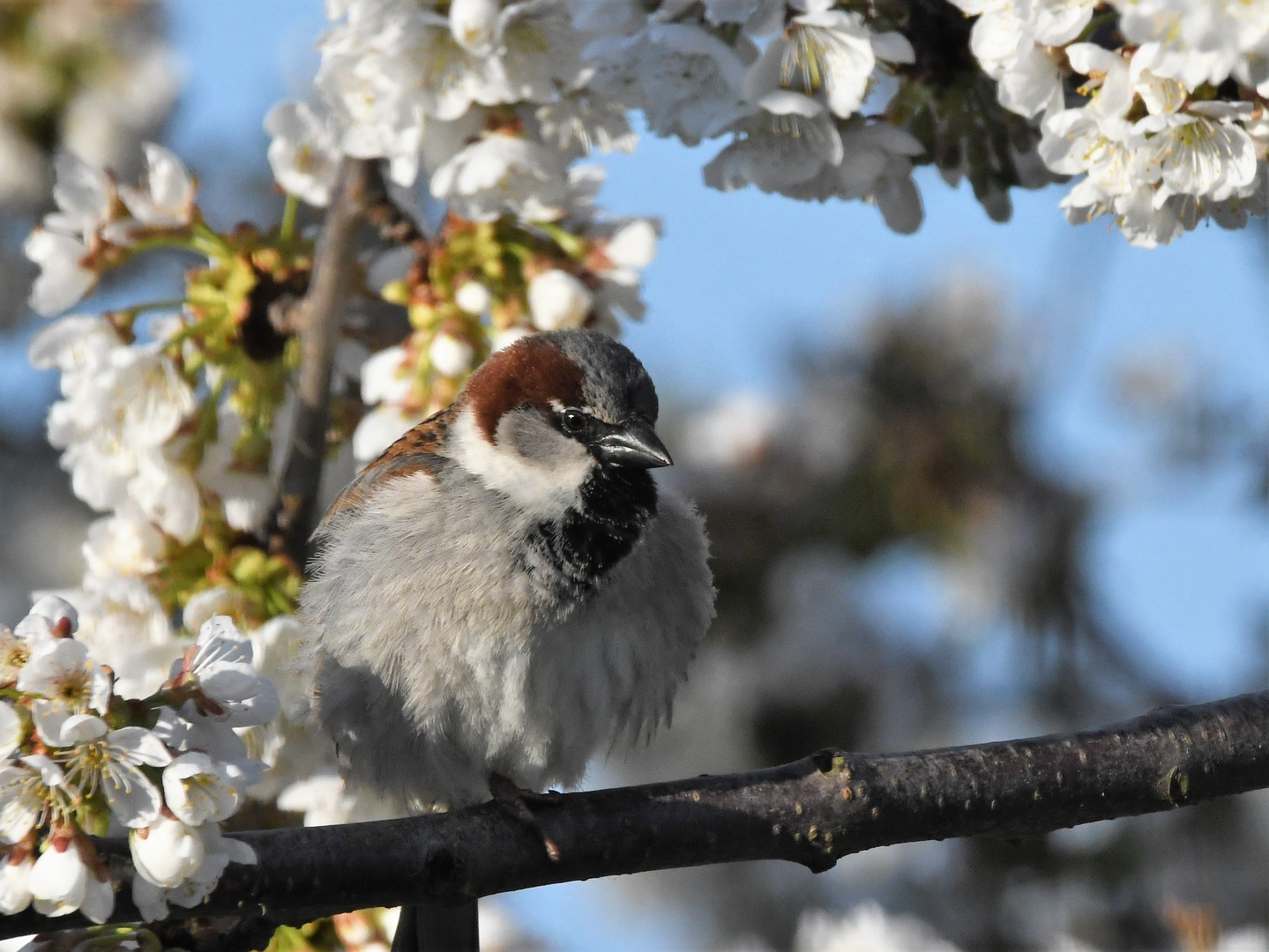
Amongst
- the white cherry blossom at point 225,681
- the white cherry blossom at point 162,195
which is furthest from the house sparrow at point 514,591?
the white cherry blossom at point 225,681

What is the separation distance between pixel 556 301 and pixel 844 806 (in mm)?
1015

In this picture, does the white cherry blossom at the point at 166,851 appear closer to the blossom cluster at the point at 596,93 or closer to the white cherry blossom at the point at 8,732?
the white cherry blossom at the point at 8,732

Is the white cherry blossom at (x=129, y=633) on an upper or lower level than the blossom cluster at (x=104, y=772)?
lower

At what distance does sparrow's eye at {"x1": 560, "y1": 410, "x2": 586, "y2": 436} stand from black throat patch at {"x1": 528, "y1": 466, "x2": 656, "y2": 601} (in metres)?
0.09

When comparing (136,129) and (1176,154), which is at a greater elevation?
(1176,154)

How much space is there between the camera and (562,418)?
2680mm

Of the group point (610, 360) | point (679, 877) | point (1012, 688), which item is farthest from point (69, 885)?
point (679, 877)

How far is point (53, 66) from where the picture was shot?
431 cm

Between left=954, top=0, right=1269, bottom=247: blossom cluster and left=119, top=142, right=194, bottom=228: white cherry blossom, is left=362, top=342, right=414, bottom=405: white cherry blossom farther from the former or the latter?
left=954, top=0, right=1269, bottom=247: blossom cluster

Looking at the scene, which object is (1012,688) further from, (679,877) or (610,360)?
(610,360)

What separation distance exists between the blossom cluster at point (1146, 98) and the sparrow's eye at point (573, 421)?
0.91 meters

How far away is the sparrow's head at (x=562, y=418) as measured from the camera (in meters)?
2.61

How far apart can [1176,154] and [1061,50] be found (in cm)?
22

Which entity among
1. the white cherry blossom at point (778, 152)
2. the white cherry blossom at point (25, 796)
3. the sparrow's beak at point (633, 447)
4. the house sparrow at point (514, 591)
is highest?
the white cherry blossom at point (25, 796)
